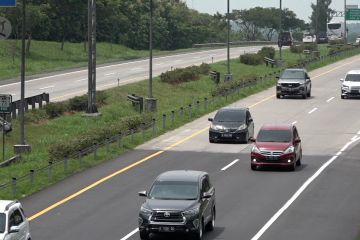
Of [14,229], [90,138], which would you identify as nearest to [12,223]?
[14,229]

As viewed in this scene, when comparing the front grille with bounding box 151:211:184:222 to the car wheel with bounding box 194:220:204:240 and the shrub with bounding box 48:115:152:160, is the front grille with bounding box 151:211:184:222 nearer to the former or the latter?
the car wheel with bounding box 194:220:204:240

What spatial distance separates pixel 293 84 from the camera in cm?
6794

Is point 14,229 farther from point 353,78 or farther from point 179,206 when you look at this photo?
point 353,78

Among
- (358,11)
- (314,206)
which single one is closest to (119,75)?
(314,206)

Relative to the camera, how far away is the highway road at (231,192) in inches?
1088

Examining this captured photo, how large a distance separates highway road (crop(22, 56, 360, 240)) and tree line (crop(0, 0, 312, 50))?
158ft

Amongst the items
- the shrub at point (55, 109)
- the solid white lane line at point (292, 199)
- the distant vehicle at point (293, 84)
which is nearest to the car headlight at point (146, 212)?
the solid white lane line at point (292, 199)

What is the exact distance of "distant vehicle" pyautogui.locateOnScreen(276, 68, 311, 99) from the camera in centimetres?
6794

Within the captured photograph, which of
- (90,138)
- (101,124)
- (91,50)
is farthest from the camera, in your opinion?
(101,124)

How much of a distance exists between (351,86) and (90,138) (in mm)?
30083

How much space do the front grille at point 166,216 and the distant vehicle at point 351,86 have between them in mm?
45184

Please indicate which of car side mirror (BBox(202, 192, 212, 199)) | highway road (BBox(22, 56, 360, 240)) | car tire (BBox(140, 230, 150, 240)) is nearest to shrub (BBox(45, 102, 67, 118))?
highway road (BBox(22, 56, 360, 240))

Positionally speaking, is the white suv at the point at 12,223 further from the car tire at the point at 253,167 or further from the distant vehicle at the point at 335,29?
the distant vehicle at the point at 335,29

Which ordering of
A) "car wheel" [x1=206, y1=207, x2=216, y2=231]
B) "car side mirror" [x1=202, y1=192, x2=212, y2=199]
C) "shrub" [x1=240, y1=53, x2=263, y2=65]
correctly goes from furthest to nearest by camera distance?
→ "shrub" [x1=240, y1=53, x2=263, y2=65] → "car wheel" [x1=206, y1=207, x2=216, y2=231] → "car side mirror" [x1=202, y1=192, x2=212, y2=199]
